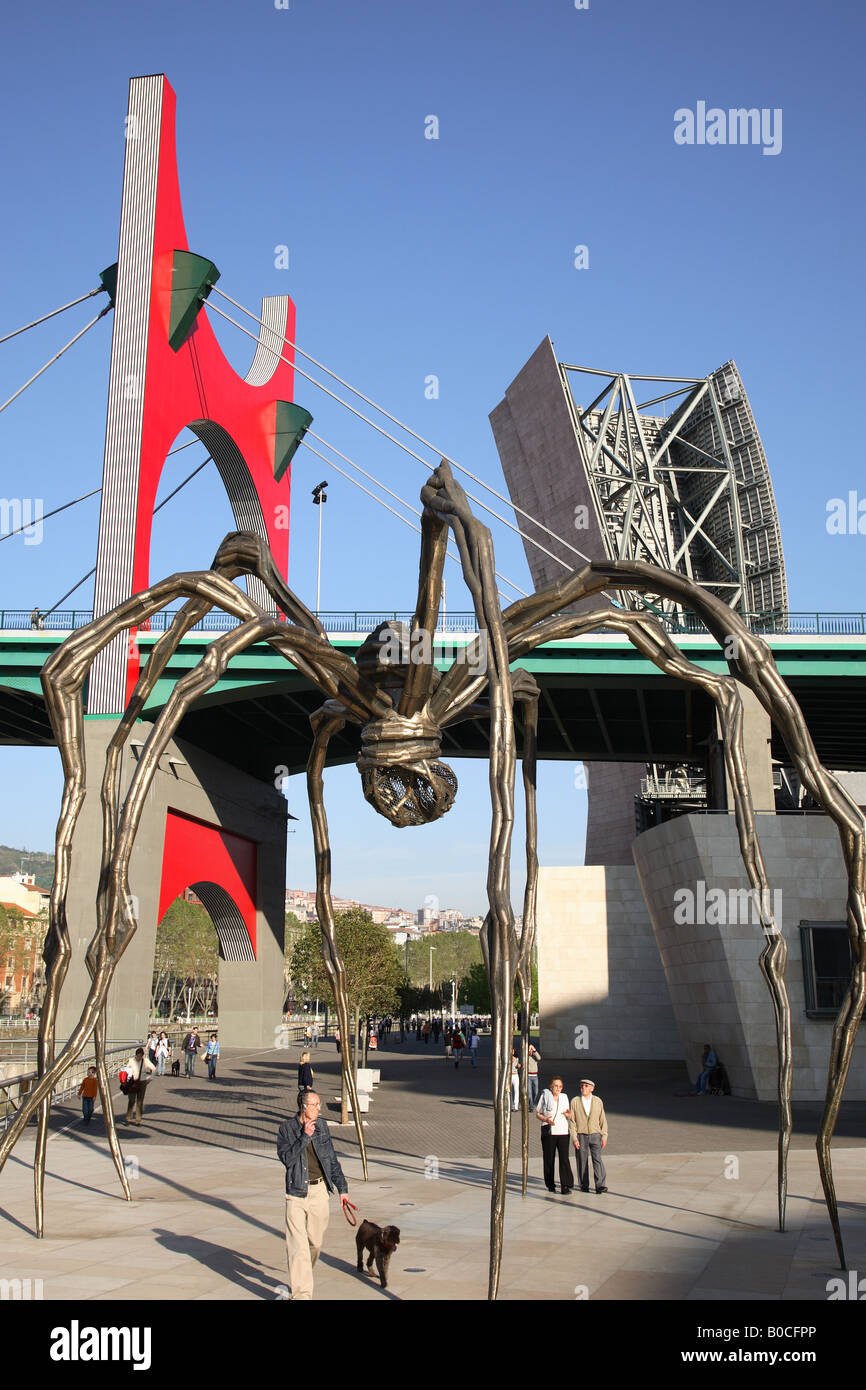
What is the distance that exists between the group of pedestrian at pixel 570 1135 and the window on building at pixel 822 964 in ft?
41.1

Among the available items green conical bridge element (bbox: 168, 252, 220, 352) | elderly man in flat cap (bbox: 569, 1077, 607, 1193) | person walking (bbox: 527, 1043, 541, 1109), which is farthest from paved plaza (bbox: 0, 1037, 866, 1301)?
green conical bridge element (bbox: 168, 252, 220, 352)

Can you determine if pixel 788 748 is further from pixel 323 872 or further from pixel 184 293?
pixel 184 293

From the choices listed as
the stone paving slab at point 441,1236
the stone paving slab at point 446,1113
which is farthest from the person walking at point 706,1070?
the stone paving slab at point 441,1236

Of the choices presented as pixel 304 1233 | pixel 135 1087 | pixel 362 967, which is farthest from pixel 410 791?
pixel 362 967

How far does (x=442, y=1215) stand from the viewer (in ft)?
36.5

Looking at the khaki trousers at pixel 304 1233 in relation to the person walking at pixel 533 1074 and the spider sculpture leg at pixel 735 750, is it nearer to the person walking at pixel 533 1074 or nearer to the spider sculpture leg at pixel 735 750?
the spider sculpture leg at pixel 735 750

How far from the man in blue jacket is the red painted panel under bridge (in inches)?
1133

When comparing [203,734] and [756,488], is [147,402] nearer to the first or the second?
[203,734]

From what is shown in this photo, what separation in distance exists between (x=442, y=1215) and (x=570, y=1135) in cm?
249

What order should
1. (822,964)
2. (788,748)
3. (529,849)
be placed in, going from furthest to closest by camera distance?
(822,964) < (529,849) < (788,748)

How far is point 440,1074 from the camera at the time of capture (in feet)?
117

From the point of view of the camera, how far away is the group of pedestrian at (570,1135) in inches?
501
